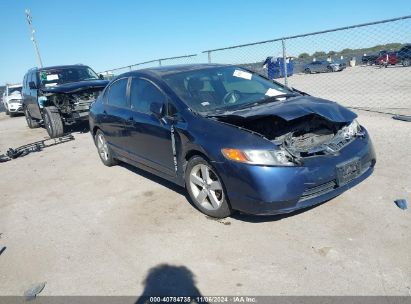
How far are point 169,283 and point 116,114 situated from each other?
3.25m

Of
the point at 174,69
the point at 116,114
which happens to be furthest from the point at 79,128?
the point at 174,69

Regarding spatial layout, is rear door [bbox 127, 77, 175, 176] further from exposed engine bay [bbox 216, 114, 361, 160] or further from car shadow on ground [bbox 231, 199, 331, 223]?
car shadow on ground [bbox 231, 199, 331, 223]

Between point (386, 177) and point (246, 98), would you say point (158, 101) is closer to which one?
point (246, 98)

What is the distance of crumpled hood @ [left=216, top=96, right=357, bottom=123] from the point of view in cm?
385

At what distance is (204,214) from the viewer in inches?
166

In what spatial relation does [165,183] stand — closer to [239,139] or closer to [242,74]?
[242,74]

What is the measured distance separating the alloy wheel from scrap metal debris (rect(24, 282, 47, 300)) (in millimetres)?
1758

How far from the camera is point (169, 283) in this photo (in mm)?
3037

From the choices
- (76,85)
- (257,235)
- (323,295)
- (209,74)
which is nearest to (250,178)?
(257,235)

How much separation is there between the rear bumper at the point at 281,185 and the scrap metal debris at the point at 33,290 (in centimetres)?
187

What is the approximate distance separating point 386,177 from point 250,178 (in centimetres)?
226

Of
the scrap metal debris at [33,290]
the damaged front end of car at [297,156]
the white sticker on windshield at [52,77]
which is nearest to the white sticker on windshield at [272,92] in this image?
the damaged front end of car at [297,156]

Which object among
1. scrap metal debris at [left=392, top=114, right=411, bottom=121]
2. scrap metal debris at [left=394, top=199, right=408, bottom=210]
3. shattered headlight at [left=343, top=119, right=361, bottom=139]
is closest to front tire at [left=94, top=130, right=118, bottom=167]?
shattered headlight at [left=343, top=119, right=361, bottom=139]

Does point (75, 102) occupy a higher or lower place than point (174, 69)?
lower
